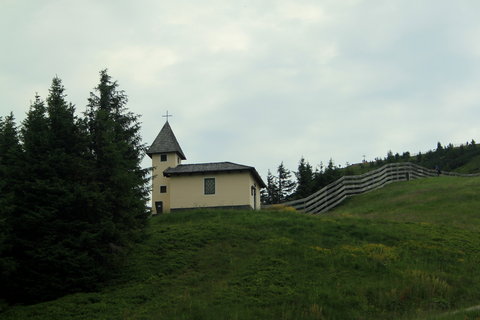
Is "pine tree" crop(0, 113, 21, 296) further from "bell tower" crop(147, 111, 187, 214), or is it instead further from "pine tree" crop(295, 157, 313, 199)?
"pine tree" crop(295, 157, 313, 199)

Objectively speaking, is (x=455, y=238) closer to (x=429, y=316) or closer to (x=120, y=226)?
(x=429, y=316)

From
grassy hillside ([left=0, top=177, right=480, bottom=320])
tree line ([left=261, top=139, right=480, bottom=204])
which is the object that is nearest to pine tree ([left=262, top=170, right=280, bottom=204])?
tree line ([left=261, top=139, right=480, bottom=204])

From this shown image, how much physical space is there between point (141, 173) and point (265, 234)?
7316 mm

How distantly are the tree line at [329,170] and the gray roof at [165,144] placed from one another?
12079 millimetres

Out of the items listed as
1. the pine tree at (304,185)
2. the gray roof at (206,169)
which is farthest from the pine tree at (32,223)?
the pine tree at (304,185)

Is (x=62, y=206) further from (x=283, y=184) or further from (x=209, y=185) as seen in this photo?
(x=283, y=184)

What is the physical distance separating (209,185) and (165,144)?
561 centimetres

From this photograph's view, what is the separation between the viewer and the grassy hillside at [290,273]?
15.3 metres

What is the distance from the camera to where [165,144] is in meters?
39.1

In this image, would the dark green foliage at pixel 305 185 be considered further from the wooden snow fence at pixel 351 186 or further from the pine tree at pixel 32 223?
the pine tree at pixel 32 223

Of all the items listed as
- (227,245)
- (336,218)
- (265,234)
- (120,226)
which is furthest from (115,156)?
(336,218)

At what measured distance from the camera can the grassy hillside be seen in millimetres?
15312

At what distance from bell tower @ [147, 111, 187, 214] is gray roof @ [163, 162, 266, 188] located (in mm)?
1384

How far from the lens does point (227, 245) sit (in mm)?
22219
